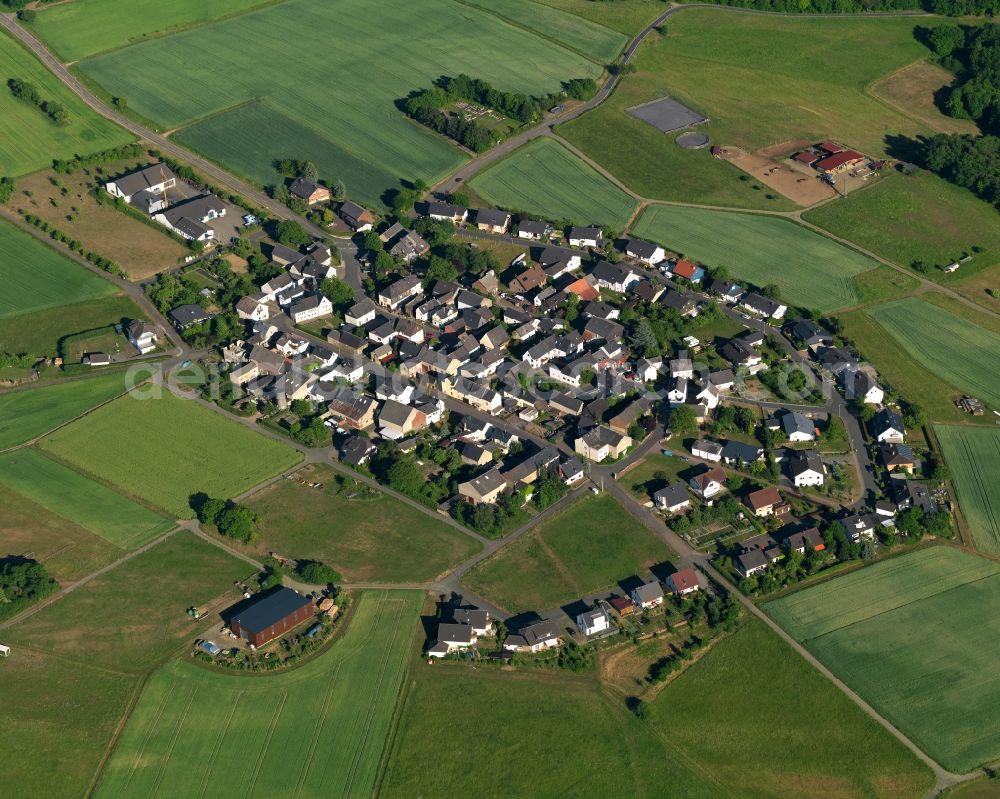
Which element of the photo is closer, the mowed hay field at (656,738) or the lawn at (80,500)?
the mowed hay field at (656,738)

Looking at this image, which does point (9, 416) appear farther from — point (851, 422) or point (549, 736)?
point (851, 422)

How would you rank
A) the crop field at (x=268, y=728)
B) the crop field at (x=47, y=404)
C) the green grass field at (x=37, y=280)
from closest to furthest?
1. the crop field at (x=268, y=728)
2. the crop field at (x=47, y=404)
3. the green grass field at (x=37, y=280)

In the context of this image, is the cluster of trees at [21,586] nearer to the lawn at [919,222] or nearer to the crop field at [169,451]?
the crop field at [169,451]

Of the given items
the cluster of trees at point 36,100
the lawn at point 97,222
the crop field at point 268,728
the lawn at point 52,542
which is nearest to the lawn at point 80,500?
the lawn at point 52,542

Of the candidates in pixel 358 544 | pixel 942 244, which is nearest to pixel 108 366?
pixel 358 544

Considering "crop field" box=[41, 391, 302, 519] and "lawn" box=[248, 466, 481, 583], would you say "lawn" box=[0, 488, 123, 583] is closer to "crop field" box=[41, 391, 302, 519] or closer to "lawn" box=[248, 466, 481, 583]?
"crop field" box=[41, 391, 302, 519]

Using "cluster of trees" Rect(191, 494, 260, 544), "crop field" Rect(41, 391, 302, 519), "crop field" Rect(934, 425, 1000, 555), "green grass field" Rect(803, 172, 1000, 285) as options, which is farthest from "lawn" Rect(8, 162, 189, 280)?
"crop field" Rect(934, 425, 1000, 555)

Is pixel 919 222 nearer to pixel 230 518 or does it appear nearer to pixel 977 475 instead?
pixel 977 475
